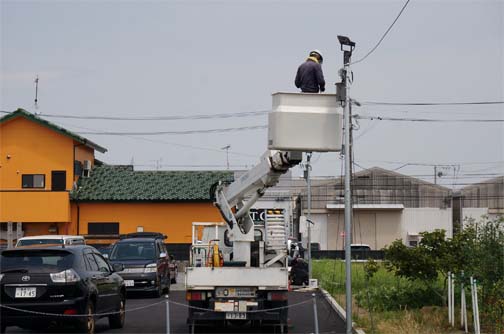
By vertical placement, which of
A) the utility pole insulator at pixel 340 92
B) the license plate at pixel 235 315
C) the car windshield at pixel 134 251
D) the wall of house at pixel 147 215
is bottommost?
the license plate at pixel 235 315

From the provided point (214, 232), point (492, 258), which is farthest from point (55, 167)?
point (492, 258)

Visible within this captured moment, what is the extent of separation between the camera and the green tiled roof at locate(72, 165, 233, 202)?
45.3m

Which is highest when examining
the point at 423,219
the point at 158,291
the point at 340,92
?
the point at 340,92

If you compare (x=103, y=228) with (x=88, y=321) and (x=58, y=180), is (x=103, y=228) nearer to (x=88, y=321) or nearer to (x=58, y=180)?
(x=58, y=180)

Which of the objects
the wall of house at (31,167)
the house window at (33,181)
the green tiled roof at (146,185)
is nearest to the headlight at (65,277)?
the green tiled roof at (146,185)

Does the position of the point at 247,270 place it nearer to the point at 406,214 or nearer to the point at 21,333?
the point at 21,333

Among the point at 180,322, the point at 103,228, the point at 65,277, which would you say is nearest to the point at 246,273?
the point at 180,322

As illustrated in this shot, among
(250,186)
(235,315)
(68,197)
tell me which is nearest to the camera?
(235,315)

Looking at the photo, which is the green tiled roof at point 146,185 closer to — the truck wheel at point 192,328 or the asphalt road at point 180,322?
the asphalt road at point 180,322

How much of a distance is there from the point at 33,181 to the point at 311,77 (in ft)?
108

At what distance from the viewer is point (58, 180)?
4556 centimetres

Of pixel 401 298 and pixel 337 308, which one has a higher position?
pixel 401 298

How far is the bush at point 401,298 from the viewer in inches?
826

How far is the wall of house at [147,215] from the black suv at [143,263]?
16090mm
